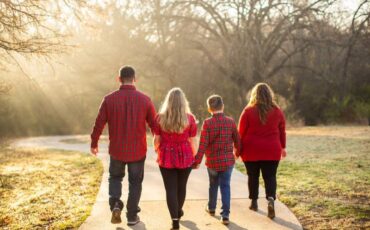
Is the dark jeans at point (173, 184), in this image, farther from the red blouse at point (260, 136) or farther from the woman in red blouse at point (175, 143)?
the red blouse at point (260, 136)

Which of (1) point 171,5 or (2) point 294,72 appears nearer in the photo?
(1) point 171,5

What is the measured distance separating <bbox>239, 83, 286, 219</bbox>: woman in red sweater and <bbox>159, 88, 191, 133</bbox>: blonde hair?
1044 mm

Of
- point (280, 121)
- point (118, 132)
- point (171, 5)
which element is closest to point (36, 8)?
point (118, 132)

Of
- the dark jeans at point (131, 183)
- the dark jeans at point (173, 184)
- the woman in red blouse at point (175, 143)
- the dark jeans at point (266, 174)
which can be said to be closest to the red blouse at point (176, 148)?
the woman in red blouse at point (175, 143)

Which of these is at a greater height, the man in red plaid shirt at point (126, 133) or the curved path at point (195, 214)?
the man in red plaid shirt at point (126, 133)

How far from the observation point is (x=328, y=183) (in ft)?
26.9

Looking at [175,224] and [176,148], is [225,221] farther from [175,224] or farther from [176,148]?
[176,148]

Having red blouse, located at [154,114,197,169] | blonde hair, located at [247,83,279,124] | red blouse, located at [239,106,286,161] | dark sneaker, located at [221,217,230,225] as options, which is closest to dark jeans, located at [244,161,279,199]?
red blouse, located at [239,106,286,161]

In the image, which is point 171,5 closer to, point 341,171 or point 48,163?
point 48,163

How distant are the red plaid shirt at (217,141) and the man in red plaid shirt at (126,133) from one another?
66cm

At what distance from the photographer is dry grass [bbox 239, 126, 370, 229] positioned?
5.96 m

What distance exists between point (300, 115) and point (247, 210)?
2124cm

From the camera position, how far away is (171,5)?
22.1 metres

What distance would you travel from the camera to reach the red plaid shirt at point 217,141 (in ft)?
18.7
